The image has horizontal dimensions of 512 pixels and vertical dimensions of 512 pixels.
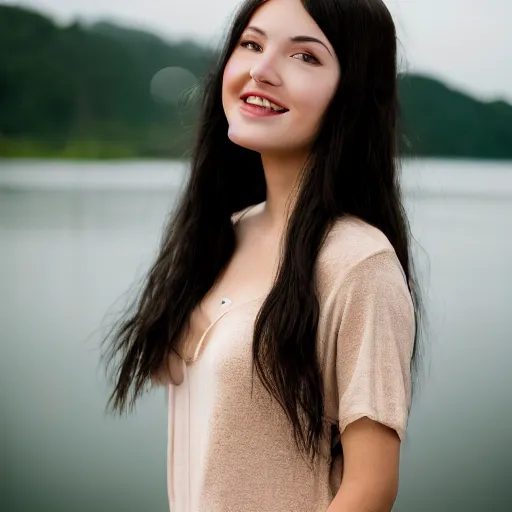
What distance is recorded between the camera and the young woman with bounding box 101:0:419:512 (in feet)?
3.45

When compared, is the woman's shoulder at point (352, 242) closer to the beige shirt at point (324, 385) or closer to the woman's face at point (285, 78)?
the beige shirt at point (324, 385)

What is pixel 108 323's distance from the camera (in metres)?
2.43

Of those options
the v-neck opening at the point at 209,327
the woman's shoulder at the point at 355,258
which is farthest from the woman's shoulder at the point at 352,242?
the v-neck opening at the point at 209,327

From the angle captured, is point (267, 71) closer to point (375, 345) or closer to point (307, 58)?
point (307, 58)

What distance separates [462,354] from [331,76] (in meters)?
1.38

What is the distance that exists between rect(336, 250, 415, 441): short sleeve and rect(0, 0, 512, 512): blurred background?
47.0 inches

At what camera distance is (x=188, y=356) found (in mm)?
1268

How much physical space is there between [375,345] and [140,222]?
1.45 meters

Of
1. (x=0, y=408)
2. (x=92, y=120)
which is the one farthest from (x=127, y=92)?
(x=0, y=408)

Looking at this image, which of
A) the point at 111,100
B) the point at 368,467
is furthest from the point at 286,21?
the point at 111,100

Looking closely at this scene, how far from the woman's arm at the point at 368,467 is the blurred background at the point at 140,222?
1.22 m

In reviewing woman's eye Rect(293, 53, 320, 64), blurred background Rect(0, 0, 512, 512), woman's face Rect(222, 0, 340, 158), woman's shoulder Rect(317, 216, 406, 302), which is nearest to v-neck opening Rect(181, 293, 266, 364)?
woman's shoulder Rect(317, 216, 406, 302)

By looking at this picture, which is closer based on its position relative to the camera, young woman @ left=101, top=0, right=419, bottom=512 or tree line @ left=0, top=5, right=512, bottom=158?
young woman @ left=101, top=0, right=419, bottom=512

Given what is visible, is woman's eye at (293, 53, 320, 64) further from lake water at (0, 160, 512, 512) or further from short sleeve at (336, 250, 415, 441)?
lake water at (0, 160, 512, 512)
